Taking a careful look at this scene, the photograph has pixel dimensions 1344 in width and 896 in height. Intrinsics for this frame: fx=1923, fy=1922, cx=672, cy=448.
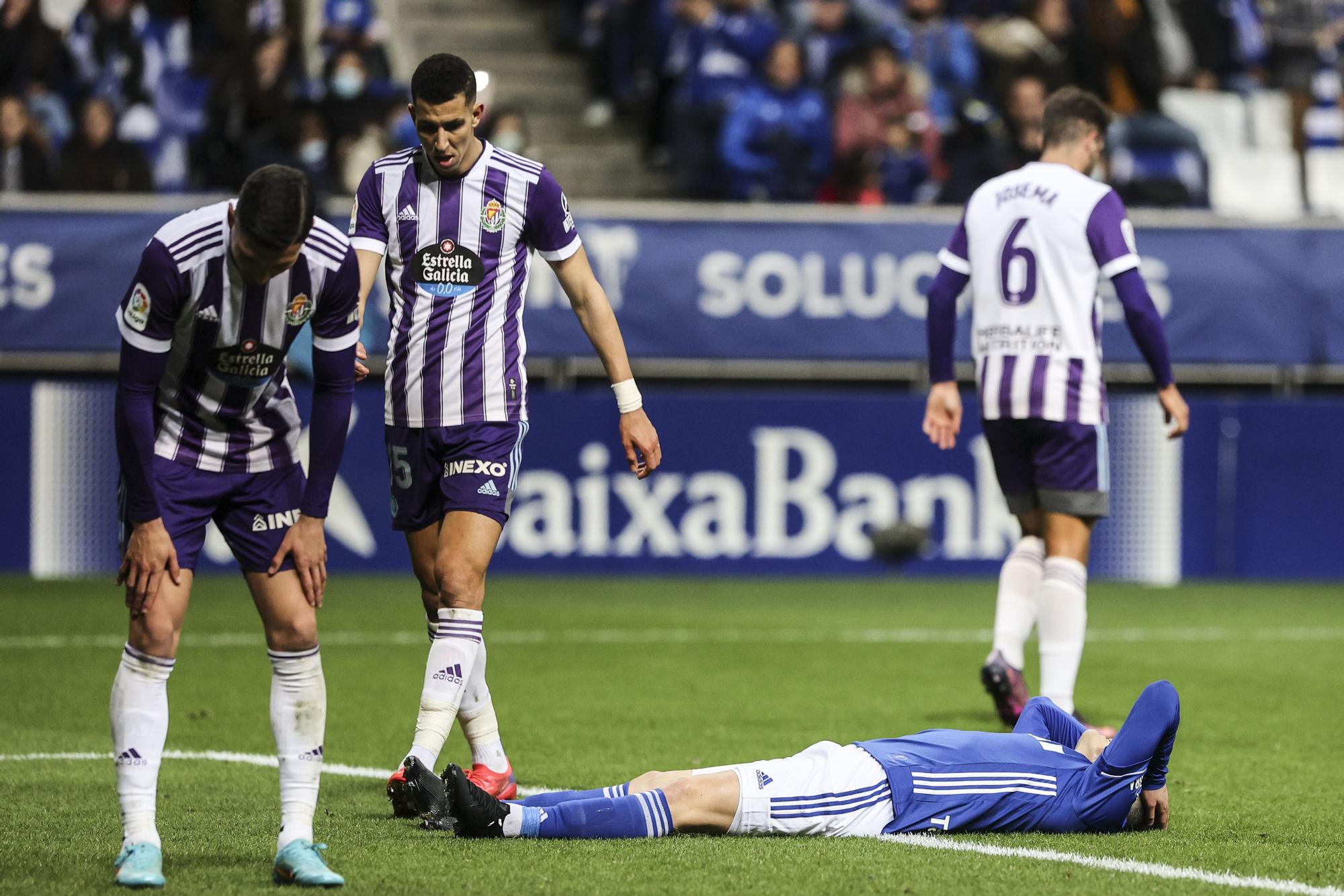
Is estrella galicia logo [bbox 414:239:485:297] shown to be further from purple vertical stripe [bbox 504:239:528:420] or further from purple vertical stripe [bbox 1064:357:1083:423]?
purple vertical stripe [bbox 1064:357:1083:423]

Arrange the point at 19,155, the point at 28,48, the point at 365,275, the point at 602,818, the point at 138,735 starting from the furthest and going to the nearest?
the point at 28,48 < the point at 19,155 < the point at 365,275 < the point at 602,818 < the point at 138,735

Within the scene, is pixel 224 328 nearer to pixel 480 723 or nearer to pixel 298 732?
pixel 298 732

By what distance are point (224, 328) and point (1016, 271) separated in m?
3.51

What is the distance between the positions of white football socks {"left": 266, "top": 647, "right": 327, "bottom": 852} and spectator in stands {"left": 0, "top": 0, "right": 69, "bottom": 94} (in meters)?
11.3

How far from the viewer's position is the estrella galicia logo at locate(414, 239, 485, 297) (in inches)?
214

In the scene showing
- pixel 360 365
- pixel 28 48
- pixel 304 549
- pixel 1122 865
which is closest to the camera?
pixel 304 549

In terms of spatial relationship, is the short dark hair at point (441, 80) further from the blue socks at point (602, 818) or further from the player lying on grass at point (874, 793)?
the blue socks at point (602, 818)

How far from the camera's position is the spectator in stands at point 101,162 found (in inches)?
525

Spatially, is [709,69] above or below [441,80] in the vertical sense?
above

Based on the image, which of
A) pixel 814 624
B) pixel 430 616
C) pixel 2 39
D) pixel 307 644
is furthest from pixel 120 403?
pixel 2 39

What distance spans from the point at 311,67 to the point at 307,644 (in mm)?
11741

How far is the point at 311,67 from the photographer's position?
1546 cm

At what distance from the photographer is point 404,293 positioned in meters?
5.50

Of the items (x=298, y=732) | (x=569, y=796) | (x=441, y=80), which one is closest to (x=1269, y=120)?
(x=441, y=80)
